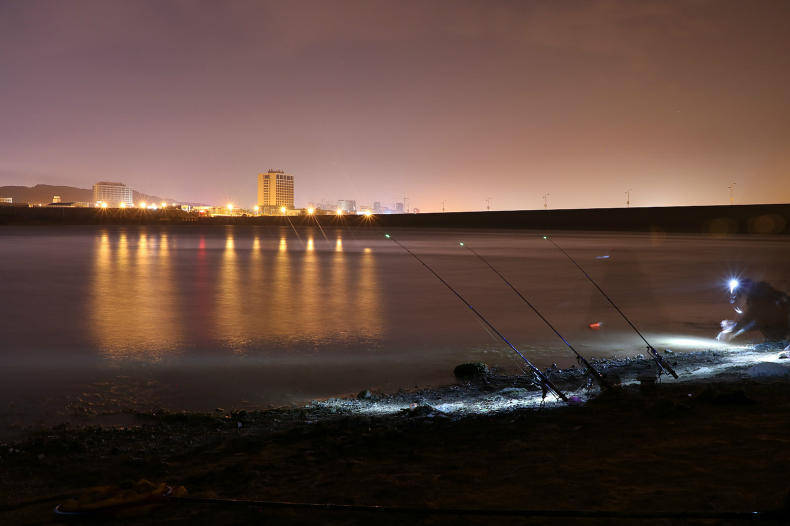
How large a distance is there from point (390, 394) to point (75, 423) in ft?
10.7

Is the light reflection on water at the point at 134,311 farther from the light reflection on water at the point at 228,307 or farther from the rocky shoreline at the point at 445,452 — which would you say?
the rocky shoreline at the point at 445,452

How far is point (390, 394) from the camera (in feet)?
24.6

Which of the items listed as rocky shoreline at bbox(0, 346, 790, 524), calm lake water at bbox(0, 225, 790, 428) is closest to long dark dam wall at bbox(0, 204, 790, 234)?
calm lake water at bbox(0, 225, 790, 428)

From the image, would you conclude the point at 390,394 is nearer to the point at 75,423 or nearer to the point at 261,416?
the point at 261,416

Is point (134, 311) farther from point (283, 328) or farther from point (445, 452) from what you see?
point (445, 452)

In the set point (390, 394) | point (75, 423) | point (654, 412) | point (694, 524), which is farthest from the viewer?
point (390, 394)

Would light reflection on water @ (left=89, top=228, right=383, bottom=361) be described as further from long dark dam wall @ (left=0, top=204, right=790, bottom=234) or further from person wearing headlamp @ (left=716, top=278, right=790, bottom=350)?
long dark dam wall @ (left=0, top=204, right=790, bottom=234)

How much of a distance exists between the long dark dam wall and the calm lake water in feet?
245

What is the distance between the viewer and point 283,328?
1220 cm

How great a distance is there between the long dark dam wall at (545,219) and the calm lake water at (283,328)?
7463 centimetres

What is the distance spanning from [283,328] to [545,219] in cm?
10974

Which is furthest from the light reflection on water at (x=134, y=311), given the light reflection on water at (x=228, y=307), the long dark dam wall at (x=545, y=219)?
the long dark dam wall at (x=545, y=219)

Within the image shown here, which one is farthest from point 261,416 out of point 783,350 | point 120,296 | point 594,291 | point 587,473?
point 594,291

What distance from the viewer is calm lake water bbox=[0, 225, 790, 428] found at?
786 centimetres
